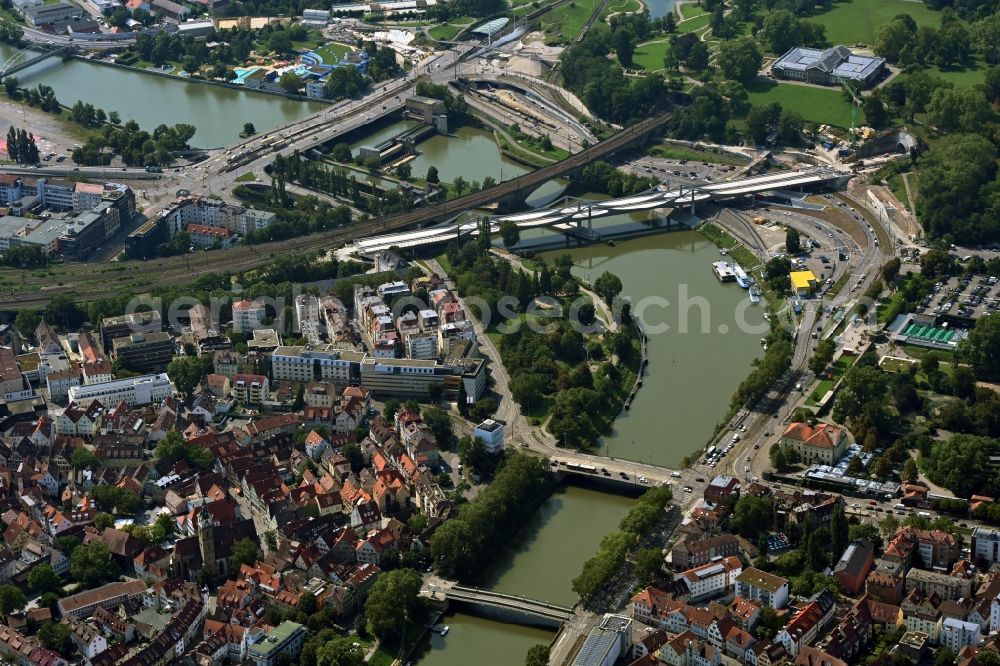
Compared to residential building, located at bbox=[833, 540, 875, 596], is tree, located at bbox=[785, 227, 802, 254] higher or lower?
higher

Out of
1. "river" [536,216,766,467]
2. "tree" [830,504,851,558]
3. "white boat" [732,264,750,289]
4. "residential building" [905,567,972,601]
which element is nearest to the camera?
"residential building" [905,567,972,601]

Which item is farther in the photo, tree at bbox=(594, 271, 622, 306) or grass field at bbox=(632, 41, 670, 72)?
grass field at bbox=(632, 41, 670, 72)

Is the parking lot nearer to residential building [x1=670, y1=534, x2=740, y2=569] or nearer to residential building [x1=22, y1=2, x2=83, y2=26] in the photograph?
residential building [x1=670, y1=534, x2=740, y2=569]

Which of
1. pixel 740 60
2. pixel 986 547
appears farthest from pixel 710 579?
pixel 740 60

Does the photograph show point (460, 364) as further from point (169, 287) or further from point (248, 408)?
point (169, 287)

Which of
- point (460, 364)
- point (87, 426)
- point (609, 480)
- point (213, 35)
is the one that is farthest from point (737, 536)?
point (213, 35)

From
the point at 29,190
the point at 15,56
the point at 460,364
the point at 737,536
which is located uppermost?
the point at 15,56

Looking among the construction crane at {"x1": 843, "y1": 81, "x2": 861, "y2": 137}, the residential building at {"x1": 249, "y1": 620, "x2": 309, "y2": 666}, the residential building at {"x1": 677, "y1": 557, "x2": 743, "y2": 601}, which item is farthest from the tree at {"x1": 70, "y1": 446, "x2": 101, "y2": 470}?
the construction crane at {"x1": 843, "y1": 81, "x2": 861, "y2": 137}
